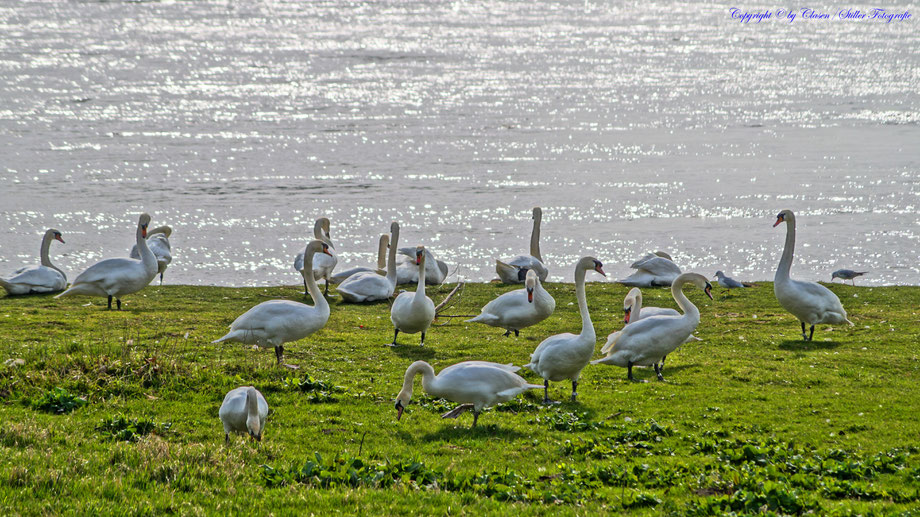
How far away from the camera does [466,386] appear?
32.9 ft

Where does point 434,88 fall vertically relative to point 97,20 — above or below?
below

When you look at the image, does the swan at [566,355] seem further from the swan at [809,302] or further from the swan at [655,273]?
the swan at [655,273]

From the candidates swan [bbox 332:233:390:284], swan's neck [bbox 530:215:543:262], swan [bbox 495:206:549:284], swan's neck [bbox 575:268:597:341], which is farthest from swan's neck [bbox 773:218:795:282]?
swan [bbox 332:233:390:284]

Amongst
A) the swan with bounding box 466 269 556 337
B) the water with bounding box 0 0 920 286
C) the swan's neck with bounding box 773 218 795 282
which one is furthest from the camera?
the water with bounding box 0 0 920 286

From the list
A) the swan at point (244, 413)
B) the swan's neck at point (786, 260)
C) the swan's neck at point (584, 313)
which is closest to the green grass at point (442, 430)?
the swan at point (244, 413)

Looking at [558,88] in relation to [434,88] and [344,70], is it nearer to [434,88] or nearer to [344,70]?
[434,88]

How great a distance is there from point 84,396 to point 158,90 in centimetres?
5879

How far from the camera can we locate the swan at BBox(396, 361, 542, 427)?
10000mm

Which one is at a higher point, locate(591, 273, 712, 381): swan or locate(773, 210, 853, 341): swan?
locate(773, 210, 853, 341): swan

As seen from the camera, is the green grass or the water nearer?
the green grass

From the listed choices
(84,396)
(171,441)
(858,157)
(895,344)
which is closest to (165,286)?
(84,396)

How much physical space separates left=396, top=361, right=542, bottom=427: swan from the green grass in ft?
0.89

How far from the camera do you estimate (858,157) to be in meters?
41.7

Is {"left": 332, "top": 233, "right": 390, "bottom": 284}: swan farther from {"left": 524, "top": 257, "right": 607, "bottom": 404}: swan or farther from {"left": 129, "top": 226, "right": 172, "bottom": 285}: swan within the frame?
{"left": 524, "top": 257, "right": 607, "bottom": 404}: swan
